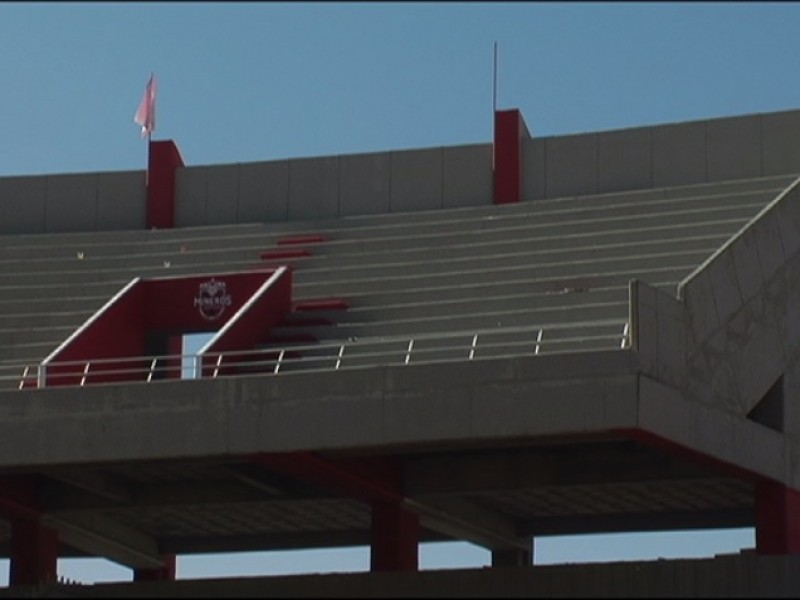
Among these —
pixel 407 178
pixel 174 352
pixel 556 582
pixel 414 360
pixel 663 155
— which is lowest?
pixel 556 582

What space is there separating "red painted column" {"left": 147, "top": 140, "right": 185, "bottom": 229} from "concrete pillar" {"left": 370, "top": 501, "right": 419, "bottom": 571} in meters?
12.1

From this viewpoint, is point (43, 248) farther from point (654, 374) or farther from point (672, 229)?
point (654, 374)

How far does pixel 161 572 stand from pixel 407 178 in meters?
9.74

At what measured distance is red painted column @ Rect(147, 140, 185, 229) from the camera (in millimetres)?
49938

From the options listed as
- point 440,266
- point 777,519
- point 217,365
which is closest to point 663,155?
point 440,266

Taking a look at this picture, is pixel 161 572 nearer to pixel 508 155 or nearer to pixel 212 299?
pixel 212 299

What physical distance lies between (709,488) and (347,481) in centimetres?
662

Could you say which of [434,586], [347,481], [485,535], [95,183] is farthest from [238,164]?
[434,586]

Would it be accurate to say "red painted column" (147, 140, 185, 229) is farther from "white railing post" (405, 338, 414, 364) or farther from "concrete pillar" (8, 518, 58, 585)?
"white railing post" (405, 338, 414, 364)

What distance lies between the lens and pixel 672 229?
41875 mm

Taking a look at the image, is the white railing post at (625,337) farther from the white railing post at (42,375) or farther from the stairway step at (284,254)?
the stairway step at (284,254)

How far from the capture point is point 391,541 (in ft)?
130

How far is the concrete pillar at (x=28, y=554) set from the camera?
4247 centimetres

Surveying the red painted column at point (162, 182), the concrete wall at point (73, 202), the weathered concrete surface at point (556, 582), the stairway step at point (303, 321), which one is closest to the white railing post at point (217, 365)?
the stairway step at point (303, 321)
